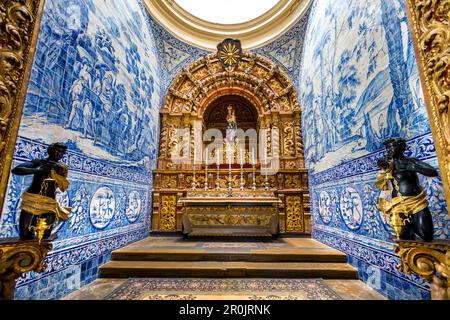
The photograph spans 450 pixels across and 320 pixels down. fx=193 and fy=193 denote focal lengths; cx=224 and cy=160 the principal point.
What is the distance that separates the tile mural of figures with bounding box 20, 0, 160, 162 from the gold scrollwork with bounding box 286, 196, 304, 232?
172 inches

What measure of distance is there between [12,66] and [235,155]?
552cm

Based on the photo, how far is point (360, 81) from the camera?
124 inches

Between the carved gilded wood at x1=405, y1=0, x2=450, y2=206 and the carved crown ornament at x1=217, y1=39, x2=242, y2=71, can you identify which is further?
the carved crown ornament at x1=217, y1=39, x2=242, y2=71

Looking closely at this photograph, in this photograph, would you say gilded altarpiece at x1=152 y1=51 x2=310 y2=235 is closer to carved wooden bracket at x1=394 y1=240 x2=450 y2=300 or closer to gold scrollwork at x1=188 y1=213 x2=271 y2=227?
gold scrollwork at x1=188 y1=213 x2=271 y2=227

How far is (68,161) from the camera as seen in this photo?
2.70 metres

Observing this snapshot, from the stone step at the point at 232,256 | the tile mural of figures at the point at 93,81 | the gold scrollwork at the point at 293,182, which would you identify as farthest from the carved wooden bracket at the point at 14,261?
the gold scrollwork at the point at 293,182

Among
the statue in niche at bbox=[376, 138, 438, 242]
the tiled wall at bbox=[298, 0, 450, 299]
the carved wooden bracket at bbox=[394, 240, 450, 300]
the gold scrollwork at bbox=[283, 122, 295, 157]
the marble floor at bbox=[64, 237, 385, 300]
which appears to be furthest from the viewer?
the gold scrollwork at bbox=[283, 122, 295, 157]

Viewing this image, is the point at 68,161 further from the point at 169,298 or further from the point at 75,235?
the point at 169,298

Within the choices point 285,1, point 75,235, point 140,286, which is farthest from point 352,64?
point 75,235

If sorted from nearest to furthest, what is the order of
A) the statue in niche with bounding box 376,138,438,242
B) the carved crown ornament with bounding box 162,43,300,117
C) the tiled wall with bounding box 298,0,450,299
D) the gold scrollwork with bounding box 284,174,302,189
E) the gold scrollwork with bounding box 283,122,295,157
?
the statue in niche with bounding box 376,138,438,242 < the tiled wall with bounding box 298,0,450,299 < the gold scrollwork with bounding box 284,174,302,189 < the gold scrollwork with bounding box 283,122,295,157 < the carved crown ornament with bounding box 162,43,300,117

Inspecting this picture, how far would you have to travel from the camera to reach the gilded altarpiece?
5.44 m

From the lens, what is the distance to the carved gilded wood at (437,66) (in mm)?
1577

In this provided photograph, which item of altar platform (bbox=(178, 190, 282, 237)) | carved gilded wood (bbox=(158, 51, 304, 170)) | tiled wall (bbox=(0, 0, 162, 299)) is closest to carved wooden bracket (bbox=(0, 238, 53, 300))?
tiled wall (bbox=(0, 0, 162, 299))


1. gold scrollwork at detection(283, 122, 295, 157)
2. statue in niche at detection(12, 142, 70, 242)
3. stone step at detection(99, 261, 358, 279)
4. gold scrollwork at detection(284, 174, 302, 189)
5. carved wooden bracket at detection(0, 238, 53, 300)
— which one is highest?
gold scrollwork at detection(283, 122, 295, 157)
